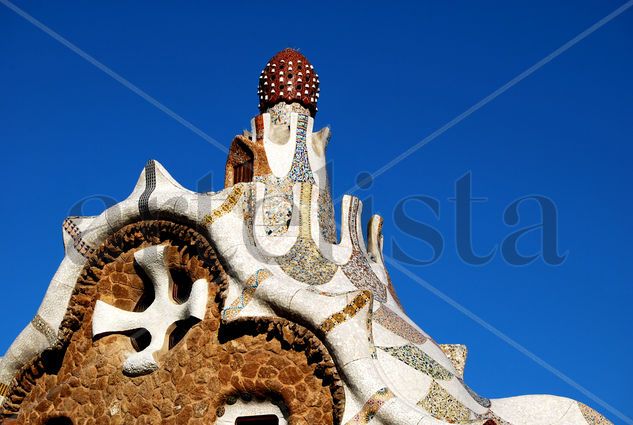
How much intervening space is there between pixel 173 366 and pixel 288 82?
3.98 meters

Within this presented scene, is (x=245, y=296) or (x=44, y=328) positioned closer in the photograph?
(x=245, y=296)

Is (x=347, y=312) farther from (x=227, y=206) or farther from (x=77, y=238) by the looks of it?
(x=77, y=238)

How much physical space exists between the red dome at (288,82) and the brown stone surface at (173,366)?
102 inches

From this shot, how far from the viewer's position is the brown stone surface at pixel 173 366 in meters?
8.42

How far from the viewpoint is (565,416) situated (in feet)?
32.4

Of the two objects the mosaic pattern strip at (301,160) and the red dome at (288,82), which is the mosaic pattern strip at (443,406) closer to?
the mosaic pattern strip at (301,160)

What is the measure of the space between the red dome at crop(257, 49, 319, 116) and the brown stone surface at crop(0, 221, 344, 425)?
2.58 m

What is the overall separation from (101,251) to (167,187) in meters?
0.92

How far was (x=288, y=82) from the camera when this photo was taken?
11609 millimetres

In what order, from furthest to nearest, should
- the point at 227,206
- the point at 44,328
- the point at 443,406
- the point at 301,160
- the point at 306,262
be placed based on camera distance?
the point at 301,160
the point at 44,328
the point at 306,262
the point at 227,206
the point at 443,406

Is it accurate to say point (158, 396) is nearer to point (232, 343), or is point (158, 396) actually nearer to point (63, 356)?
point (232, 343)

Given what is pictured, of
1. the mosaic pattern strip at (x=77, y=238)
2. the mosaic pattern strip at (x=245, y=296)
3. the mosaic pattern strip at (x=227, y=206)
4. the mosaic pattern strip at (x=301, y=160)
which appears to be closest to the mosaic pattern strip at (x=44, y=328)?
the mosaic pattern strip at (x=77, y=238)

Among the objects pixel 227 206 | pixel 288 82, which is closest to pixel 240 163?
pixel 288 82

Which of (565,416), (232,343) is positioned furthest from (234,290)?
(565,416)
